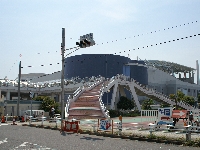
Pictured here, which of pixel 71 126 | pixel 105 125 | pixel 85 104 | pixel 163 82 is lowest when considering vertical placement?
A: pixel 71 126

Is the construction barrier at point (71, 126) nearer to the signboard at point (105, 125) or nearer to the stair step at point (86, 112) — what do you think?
the signboard at point (105, 125)

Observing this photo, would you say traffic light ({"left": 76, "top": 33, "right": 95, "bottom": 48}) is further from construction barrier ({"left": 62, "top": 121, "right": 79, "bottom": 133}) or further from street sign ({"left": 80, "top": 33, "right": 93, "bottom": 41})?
construction barrier ({"left": 62, "top": 121, "right": 79, "bottom": 133})

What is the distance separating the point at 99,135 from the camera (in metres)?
21.2

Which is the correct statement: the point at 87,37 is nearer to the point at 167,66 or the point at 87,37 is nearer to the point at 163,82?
the point at 163,82

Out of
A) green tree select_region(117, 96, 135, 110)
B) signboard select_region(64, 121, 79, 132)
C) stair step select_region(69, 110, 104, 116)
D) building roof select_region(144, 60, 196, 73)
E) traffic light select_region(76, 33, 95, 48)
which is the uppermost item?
building roof select_region(144, 60, 196, 73)

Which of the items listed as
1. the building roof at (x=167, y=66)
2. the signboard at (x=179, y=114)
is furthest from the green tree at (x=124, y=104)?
the building roof at (x=167, y=66)

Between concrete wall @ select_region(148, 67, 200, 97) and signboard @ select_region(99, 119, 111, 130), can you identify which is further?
concrete wall @ select_region(148, 67, 200, 97)

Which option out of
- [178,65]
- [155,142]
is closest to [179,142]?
[155,142]

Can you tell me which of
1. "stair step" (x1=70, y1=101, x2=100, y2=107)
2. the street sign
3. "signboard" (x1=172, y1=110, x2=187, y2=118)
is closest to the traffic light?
the street sign

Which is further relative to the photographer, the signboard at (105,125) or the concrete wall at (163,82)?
the concrete wall at (163,82)

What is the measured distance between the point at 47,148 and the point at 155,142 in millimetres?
6478

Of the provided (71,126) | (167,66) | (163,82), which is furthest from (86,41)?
(167,66)

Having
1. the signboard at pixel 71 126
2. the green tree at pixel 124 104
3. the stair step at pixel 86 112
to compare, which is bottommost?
the signboard at pixel 71 126

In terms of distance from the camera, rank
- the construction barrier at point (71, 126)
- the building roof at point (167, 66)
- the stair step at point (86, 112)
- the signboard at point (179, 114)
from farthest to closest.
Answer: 1. the building roof at point (167, 66)
2. the stair step at point (86, 112)
3. the construction barrier at point (71, 126)
4. the signboard at point (179, 114)
